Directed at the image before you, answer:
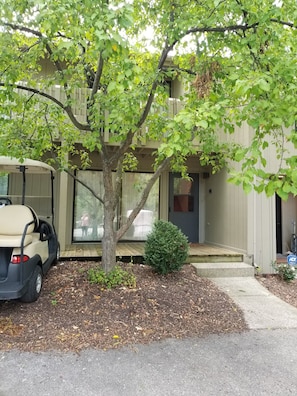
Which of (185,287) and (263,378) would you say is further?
(185,287)

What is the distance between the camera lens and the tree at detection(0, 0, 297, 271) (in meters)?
3.08

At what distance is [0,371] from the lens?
2.83 metres

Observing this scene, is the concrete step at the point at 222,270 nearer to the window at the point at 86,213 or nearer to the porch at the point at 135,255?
the porch at the point at 135,255

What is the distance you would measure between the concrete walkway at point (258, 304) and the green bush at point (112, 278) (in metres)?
1.87

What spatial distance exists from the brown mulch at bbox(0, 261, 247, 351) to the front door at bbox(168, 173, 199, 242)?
Result: 4.18 metres

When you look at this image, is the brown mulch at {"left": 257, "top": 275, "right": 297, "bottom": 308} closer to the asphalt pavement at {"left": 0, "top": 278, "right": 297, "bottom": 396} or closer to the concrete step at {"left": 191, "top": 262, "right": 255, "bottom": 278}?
the concrete step at {"left": 191, "top": 262, "right": 255, "bottom": 278}

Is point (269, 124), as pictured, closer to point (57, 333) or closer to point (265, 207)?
point (57, 333)

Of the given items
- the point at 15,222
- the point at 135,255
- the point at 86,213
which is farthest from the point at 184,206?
the point at 15,222

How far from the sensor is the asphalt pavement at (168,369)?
2605 millimetres

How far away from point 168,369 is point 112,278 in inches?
87.0

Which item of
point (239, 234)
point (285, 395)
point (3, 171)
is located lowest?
point (285, 395)

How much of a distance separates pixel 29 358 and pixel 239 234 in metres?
5.79

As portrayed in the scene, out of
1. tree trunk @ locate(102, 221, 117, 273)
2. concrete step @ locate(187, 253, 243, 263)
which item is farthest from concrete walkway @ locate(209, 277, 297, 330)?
tree trunk @ locate(102, 221, 117, 273)

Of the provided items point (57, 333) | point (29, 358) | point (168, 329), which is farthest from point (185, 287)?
point (29, 358)
